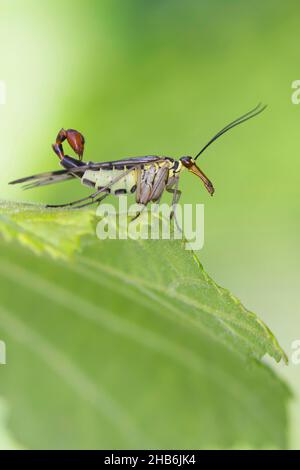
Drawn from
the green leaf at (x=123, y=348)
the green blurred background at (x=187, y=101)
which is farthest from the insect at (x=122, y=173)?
the green leaf at (x=123, y=348)

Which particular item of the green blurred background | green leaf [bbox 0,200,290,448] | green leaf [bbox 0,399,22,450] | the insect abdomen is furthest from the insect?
green leaf [bbox 0,399,22,450]

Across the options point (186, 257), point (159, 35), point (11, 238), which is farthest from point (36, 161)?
point (11, 238)

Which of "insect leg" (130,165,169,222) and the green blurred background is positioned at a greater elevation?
the green blurred background

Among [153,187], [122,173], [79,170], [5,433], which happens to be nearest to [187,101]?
[153,187]

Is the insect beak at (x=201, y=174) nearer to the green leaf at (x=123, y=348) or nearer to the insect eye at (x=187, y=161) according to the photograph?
the insect eye at (x=187, y=161)

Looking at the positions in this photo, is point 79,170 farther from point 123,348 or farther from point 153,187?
point 123,348

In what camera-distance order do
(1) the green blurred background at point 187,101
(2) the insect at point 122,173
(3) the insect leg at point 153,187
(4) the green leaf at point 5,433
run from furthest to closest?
(1) the green blurred background at point 187,101, (3) the insect leg at point 153,187, (2) the insect at point 122,173, (4) the green leaf at point 5,433

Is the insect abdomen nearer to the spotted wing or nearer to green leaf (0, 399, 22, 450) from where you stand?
the spotted wing
